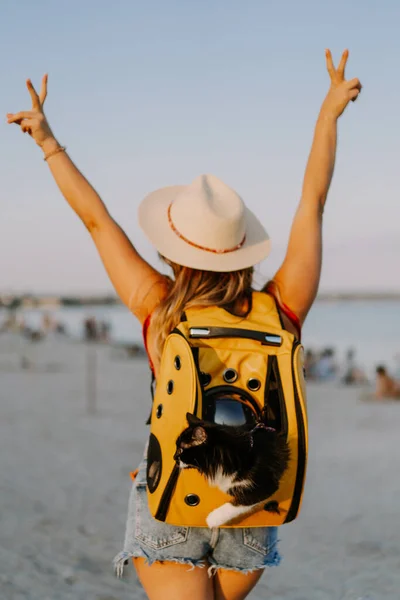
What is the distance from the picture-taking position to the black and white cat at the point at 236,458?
1753 millimetres

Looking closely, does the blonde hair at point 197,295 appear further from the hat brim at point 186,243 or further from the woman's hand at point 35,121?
the woman's hand at point 35,121

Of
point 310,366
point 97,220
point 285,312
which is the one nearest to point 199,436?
point 285,312

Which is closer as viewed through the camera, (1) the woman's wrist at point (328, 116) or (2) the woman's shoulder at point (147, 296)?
(2) the woman's shoulder at point (147, 296)

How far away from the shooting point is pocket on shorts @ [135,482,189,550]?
6.42 feet

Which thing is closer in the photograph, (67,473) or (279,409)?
(279,409)

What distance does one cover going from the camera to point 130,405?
11828 millimetres

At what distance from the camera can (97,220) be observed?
2.19 meters

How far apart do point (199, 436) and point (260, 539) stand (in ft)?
1.44

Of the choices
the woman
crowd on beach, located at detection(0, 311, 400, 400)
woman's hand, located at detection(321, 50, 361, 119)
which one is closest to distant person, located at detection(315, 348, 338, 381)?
crowd on beach, located at detection(0, 311, 400, 400)

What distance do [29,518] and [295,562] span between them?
5.99ft

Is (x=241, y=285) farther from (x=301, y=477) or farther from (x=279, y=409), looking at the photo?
(x=301, y=477)

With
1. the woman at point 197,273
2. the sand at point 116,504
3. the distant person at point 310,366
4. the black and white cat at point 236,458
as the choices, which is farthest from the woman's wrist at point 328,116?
the distant person at point 310,366

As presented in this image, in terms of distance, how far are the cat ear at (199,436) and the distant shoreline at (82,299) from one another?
15632 millimetres

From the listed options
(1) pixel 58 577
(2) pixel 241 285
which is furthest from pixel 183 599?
(1) pixel 58 577
